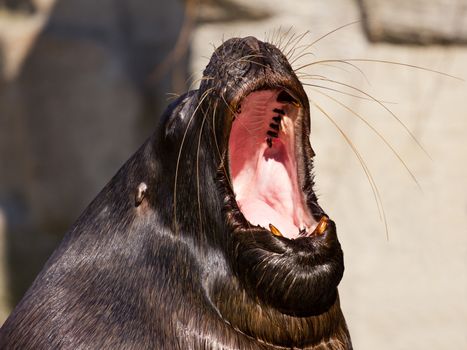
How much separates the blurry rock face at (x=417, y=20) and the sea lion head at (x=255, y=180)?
1.46m

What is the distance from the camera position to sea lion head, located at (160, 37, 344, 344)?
80.7 inches

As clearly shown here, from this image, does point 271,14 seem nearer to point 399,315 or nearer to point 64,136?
point 399,315

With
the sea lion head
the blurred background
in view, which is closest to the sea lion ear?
the sea lion head

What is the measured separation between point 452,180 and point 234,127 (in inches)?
65.3

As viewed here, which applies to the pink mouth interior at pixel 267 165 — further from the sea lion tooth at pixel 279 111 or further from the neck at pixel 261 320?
the neck at pixel 261 320

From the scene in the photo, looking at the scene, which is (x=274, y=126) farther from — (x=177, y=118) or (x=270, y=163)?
(x=177, y=118)

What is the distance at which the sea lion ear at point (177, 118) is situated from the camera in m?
2.21

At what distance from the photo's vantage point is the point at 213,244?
7.03 feet

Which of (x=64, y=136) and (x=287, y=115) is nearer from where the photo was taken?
(x=287, y=115)

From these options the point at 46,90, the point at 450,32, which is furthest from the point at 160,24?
the point at 450,32

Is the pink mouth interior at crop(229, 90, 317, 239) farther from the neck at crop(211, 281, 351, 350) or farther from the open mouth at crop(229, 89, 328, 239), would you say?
the neck at crop(211, 281, 351, 350)

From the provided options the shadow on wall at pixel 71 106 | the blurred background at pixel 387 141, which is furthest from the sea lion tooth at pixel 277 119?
the shadow on wall at pixel 71 106

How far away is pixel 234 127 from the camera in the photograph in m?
2.25

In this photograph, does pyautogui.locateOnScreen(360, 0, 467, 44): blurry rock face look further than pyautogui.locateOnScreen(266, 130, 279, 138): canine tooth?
Yes
